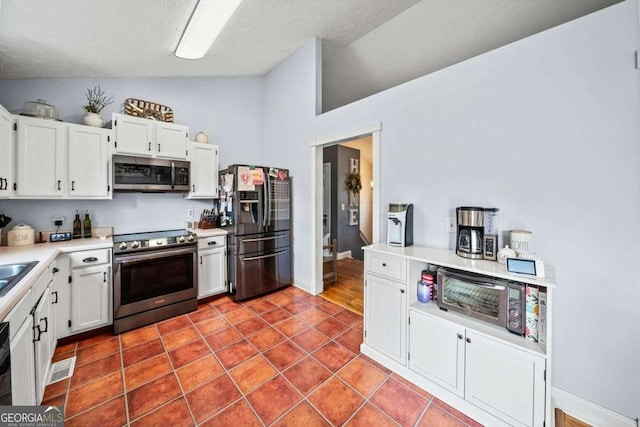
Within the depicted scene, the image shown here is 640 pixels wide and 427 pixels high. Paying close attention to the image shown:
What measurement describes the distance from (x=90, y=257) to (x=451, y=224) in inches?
135

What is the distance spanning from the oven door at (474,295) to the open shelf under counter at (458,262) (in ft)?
0.33

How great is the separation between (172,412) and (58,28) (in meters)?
3.05

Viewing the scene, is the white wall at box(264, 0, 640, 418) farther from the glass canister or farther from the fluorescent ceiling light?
the glass canister

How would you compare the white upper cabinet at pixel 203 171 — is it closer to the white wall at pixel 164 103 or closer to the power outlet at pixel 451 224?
the white wall at pixel 164 103

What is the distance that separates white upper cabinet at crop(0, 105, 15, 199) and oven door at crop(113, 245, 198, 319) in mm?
1001

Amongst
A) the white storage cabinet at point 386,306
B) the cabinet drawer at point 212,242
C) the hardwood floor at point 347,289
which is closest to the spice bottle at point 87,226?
the cabinet drawer at point 212,242

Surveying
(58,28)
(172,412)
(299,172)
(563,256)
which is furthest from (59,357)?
(563,256)

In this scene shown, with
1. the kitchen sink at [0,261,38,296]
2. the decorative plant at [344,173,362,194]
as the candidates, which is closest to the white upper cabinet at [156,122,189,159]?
the kitchen sink at [0,261,38,296]

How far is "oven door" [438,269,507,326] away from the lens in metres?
1.60

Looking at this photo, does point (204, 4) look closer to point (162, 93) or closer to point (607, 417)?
point (162, 93)

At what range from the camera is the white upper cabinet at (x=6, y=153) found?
1997 millimetres

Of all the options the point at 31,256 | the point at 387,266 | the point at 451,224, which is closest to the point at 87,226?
the point at 31,256

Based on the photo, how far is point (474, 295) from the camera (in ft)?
5.94

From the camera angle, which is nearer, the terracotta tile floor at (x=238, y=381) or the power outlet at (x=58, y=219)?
the terracotta tile floor at (x=238, y=381)
